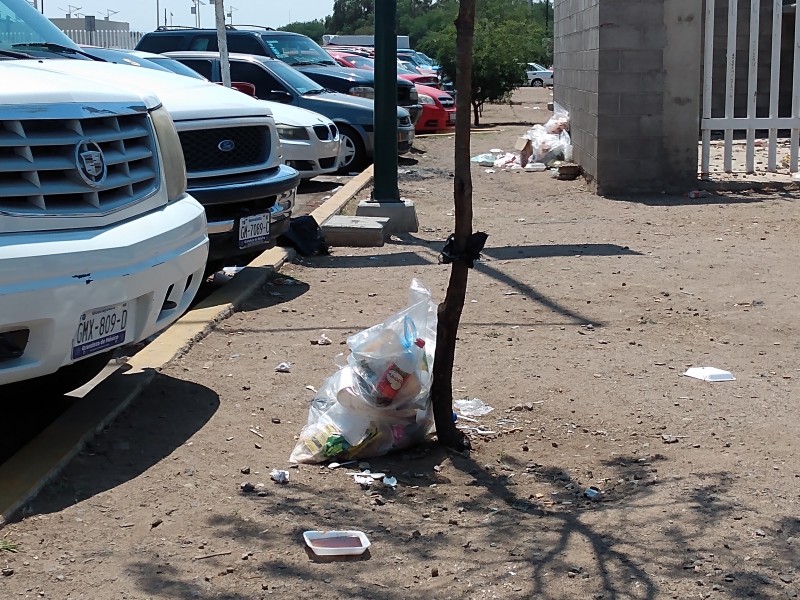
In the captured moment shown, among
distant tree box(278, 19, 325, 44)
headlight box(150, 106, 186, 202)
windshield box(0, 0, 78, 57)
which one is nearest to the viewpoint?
headlight box(150, 106, 186, 202)

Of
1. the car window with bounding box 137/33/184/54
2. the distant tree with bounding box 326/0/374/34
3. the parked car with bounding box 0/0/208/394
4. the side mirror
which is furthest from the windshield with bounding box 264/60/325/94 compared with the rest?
the distant tree with bounding box 326/0/374/34

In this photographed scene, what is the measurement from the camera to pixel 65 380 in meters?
4.89

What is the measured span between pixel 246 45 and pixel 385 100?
7682mm

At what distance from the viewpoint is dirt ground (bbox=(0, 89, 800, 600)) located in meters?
3.35

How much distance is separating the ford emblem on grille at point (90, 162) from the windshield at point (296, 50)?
1373 centimetres

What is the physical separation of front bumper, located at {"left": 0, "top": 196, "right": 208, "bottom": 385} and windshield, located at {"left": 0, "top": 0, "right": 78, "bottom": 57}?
1.87 m

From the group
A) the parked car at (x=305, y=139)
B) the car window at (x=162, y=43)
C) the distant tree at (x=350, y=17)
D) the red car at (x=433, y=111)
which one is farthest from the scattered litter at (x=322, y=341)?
the distant tree at (x=350, y=17)

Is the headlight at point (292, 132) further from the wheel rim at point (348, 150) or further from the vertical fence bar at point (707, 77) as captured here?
the vertical fence bar at point (707, 77)

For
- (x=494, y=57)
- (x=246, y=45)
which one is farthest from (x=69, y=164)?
(x=494, y=57)

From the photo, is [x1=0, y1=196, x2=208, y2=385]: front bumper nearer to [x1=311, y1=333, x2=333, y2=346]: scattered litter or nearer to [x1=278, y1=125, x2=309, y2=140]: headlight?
[x1=311, y1=333, x2=333, y2=346]: scattered litter

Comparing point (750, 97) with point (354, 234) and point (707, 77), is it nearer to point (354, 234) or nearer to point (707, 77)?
point (707, 77)

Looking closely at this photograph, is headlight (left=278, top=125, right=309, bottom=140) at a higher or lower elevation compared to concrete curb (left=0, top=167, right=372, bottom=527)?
higher

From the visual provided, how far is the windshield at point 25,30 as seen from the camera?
5852mm

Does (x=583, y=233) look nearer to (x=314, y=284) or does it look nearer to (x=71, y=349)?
(x=314, y=284)
